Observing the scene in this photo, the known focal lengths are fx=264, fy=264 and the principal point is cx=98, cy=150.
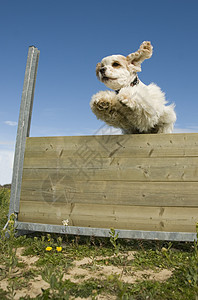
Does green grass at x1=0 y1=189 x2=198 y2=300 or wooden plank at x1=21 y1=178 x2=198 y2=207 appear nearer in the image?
green grass at x1=0 y1=189 x2=198 y2=300

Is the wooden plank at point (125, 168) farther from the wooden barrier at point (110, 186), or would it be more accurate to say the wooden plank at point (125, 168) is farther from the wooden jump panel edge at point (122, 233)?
the wooden jump panel edge at point (122, 233)

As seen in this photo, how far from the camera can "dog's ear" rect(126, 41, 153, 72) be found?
326cm

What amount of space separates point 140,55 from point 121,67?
0.95ft

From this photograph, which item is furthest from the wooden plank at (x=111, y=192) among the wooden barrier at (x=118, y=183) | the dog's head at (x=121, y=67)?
the dog's head at (x=121, y=67)

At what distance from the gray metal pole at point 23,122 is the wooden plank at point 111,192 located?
0.16 meters

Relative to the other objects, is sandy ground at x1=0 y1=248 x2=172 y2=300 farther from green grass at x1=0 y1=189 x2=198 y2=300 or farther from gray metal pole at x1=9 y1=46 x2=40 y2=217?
gray metal pole at x1=9 y1=46 x2=40 y2=217

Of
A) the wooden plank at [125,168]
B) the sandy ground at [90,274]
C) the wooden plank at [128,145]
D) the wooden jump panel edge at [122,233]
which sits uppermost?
the wooden plank at [128,145]

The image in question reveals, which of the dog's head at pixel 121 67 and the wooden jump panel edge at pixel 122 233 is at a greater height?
the dog's head at pixel 121 67

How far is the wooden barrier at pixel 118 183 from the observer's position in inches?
115

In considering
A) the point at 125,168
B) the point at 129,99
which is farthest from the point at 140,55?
the point at 125,168

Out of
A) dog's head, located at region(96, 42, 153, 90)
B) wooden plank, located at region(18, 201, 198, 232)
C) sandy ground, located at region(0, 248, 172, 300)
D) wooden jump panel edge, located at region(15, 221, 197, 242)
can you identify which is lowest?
sandy ground, located at region(0, 248, 172, 300)

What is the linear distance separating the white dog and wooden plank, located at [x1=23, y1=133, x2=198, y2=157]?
20 centimetres

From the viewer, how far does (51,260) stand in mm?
2639

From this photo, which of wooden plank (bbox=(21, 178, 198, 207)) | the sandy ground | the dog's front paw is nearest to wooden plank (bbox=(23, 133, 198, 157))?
wooden plank (bbox=(21, 178, 198, 207))
